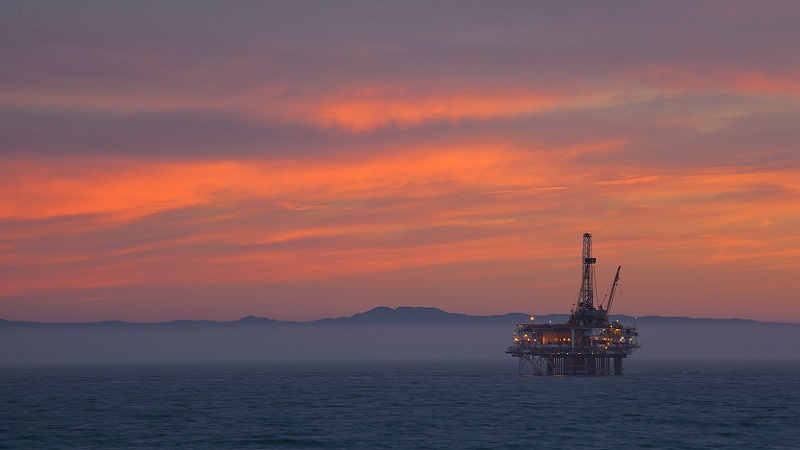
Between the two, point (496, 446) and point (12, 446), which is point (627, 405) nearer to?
point (496, 446)

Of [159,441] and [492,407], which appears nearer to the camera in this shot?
[159,441]

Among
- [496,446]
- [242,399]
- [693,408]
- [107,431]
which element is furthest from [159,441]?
[693,408]

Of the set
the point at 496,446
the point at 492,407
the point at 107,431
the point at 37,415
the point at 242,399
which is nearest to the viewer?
the point at 496,446

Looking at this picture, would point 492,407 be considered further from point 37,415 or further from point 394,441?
point 37,415

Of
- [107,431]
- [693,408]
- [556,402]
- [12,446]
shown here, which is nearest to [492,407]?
[556,402]

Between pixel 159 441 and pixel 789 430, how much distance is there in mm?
75988

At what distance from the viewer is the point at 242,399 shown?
185000 millimetres

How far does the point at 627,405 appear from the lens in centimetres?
16062

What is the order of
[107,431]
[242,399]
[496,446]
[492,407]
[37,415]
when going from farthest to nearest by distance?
1. [242,399]
2. [492,407]
3. [37,415]
4. [107,431]
5. [496,446]

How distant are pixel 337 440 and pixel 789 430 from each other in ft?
185

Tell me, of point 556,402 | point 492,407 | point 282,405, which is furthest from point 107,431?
point 556,402

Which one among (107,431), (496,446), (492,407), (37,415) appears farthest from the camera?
(492,407)

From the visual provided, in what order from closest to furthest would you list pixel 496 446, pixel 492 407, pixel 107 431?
1. pixel 496 446
2. pixel 107 431
3. pixel 492 407

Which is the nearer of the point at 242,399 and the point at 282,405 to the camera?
the point at 282,405
